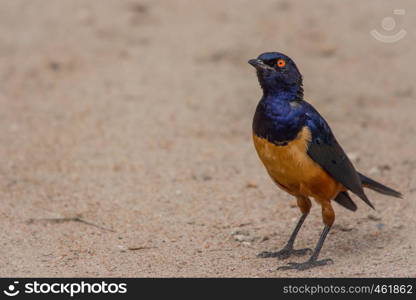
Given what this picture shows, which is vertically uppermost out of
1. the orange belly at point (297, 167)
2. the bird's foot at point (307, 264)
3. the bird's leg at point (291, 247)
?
the orange belly at point (297, 167)

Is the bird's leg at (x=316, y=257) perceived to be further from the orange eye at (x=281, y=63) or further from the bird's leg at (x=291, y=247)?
the orange eye at (x=281, y=63)

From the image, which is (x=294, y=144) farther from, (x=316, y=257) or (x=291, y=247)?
(x=291, y=247)

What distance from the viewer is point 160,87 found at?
1085 cm

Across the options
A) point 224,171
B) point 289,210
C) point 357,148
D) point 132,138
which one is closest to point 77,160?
point 132,138

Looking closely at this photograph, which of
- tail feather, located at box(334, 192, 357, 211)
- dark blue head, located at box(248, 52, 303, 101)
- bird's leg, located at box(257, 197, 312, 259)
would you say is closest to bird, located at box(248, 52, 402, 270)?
dark blue head, located at box(248, 52, 303, 101)

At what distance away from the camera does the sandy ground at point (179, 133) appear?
22.6 feet

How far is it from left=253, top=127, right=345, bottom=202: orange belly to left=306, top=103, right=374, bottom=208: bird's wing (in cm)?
4

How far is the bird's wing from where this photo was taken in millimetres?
6320

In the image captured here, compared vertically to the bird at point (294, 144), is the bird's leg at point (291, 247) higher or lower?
lower

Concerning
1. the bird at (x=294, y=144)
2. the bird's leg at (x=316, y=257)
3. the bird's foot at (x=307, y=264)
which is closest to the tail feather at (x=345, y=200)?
the bird at (x=294, y=144)

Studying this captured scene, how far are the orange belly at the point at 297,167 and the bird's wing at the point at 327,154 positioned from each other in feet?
0.14

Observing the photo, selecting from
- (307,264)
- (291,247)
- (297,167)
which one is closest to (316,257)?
Result: (307,264)

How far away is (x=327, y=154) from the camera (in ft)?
21.0

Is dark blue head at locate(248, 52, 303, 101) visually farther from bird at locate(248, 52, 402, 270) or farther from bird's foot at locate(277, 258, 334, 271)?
bird's foot at locate(277, 258, 334, 271)
